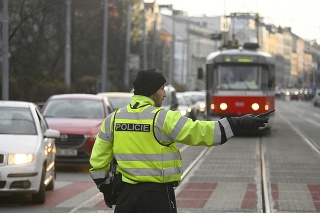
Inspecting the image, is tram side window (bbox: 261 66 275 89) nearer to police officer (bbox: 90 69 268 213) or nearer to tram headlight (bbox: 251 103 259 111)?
tram headlight (bbox: 251 103 259 111)

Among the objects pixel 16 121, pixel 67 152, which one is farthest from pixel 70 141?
pixel 16 121

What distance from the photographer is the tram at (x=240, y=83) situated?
105 ft

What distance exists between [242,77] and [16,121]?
18.6 m

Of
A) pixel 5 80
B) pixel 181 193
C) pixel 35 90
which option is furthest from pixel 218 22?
pixel 181 193

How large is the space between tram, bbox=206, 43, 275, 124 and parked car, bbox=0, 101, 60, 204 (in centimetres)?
1737

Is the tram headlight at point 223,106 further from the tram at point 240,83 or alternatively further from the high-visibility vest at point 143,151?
the high-visibility vest at point 143,151

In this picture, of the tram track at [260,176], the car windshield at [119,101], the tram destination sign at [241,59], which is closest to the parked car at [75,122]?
the tram track at [260,176]

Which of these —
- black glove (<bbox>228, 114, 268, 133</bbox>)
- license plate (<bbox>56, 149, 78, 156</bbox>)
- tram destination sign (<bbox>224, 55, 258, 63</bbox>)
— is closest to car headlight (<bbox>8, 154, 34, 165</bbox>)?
license plate (<bbox>56, 149, 78, 156</bbox>)

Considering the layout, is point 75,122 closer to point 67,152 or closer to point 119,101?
point 67,152

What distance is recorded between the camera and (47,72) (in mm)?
52531

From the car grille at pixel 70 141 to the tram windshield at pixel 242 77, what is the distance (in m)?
13.9

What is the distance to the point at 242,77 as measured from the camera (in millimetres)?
32438

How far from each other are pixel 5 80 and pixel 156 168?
20736mm

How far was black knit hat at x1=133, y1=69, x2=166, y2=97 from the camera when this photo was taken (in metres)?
6.77
